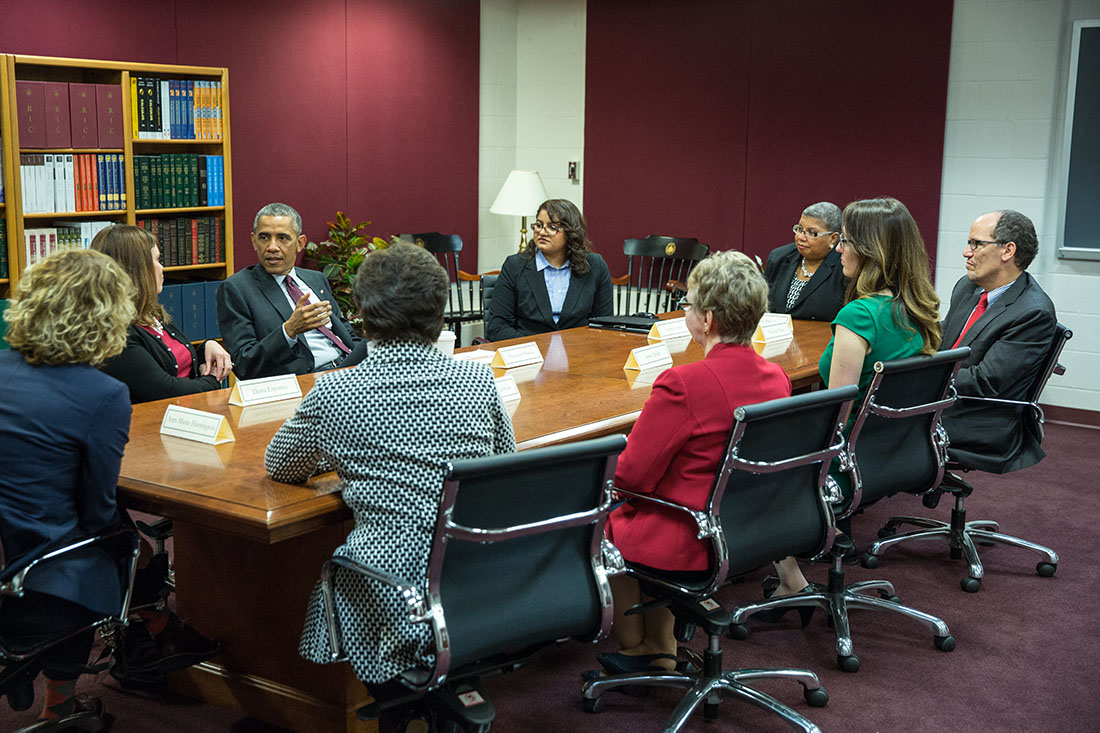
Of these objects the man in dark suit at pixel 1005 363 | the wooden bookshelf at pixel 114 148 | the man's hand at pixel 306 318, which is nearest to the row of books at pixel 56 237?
the wooden bookshelf at pixel 114 148

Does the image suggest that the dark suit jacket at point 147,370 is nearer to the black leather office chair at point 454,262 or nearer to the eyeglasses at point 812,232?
the eyeglasses at point 812,232

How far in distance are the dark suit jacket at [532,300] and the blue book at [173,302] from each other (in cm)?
171

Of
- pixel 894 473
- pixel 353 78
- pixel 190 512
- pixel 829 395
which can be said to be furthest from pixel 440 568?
pixel 353 78

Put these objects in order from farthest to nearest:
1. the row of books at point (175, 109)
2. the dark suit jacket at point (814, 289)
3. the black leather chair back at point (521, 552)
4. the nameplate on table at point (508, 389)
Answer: the row of books at point (175, 109), the dark suit jacket at point (814, 289), the nameplate on table at point (508, 389), the black leather chair back at point (521, 552)

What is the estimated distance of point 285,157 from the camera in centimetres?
648

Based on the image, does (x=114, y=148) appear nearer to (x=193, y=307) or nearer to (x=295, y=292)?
(x=193, y=307)

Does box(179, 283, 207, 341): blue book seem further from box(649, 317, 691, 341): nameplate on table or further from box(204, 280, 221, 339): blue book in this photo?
box(649, 317, 691, 341): nameplate on table

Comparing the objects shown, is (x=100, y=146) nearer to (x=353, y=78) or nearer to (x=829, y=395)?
(x=353, y=78)

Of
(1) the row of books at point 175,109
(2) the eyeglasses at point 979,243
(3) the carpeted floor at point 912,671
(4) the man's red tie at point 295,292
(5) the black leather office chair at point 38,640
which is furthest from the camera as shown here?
(1) the row of books at point 175,109

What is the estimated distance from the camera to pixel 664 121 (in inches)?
290

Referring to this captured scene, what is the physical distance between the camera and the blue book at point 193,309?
5.63 meters

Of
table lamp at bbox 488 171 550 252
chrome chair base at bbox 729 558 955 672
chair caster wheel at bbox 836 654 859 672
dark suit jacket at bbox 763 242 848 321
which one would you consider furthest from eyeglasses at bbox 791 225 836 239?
table lamp at bbox 488 171 550 252

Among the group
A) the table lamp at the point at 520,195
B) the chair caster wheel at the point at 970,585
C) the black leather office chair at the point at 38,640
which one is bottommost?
the chair caster wheel at the point at 970,585

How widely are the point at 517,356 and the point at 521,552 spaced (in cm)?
169
